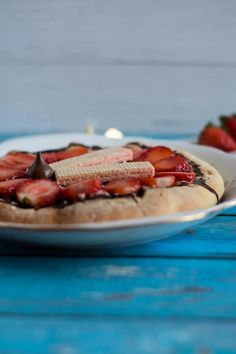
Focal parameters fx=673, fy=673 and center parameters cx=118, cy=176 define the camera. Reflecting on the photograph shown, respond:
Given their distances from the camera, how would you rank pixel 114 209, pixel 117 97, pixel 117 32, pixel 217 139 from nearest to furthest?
pixel 114 209
pixel 217 139
pixel 117 32
pixel 117 97

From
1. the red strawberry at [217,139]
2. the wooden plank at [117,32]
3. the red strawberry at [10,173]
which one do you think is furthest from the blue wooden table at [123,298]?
the wooden plank at [117,32]

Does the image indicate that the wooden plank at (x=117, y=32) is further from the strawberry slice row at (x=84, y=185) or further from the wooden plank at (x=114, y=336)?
the wooden plank at (x=114, y=336)

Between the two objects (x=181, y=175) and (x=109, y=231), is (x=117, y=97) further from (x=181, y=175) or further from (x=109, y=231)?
(x=109, y=231)

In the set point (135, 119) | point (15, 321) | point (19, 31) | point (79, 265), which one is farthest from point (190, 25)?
point (15, 321)

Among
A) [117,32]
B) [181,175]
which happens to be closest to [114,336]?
[181,175]

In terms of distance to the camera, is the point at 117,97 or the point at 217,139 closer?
the point at 217,139

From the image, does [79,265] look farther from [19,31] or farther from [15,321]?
[19,31]
